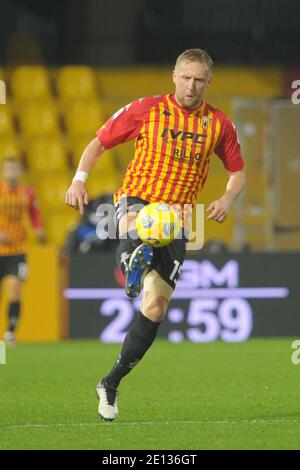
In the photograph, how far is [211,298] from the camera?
45.2 feet

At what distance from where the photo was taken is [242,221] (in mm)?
15773

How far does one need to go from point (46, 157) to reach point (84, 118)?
1.01m

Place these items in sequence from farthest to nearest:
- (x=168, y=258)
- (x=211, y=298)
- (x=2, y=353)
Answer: (x=211, y=298)
(x=2, y=353)
(x=168, y=258)

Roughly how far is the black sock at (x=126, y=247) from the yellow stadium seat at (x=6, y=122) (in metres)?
11.1

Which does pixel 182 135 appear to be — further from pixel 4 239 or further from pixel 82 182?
pixel 4 239

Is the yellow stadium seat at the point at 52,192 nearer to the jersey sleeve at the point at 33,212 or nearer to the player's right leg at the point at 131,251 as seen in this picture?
the jersey sleeve at the point at 33,212

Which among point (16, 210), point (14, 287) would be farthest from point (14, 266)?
point (16, 210)

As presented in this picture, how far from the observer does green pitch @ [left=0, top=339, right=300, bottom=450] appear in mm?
5859

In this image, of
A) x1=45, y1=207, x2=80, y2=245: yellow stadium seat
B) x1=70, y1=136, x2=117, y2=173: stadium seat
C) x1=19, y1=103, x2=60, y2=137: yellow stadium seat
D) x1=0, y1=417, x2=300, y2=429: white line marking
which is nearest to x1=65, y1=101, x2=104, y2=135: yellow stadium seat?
x1=70, y1=136, x2=117, y2=173: stadium seat

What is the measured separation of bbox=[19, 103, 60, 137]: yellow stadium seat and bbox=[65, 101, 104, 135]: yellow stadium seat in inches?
10.9

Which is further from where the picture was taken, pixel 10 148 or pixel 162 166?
pixel 10 148

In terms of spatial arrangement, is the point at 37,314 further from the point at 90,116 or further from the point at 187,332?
the point at 90,116

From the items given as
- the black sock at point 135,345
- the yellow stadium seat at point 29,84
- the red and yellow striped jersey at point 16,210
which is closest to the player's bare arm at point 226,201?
the black sock at point 135,345

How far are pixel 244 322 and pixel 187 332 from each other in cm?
65
